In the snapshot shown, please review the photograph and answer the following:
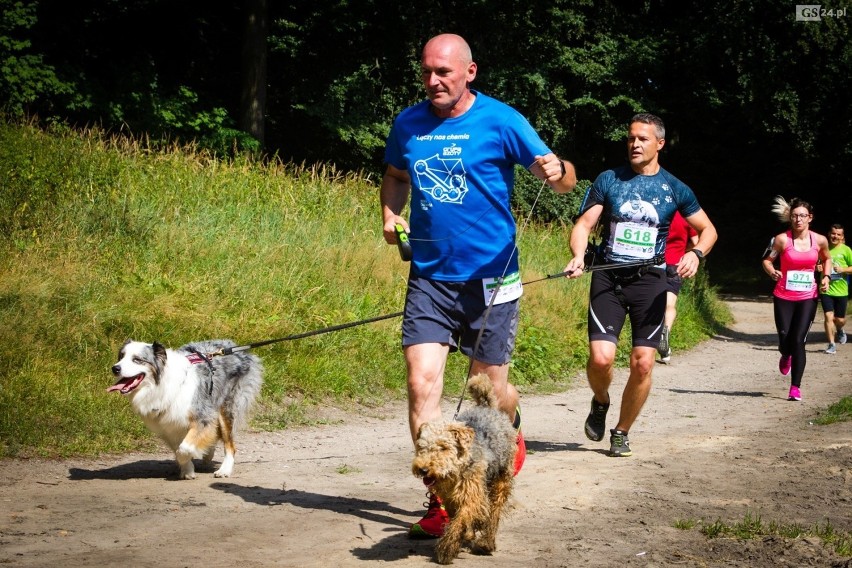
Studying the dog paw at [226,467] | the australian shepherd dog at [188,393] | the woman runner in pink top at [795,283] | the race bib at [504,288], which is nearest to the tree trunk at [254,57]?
the woman runner in pink top at [795,283]

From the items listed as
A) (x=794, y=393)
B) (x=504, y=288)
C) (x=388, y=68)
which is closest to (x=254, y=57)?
(x=388, y=68)

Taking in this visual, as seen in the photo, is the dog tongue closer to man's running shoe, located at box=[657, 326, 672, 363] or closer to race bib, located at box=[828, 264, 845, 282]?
man's running shoe, located at box=[657, 326, 672, 363]


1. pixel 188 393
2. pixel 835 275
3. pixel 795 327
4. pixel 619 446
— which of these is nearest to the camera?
pixel 188 393

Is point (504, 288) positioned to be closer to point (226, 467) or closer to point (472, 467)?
point (472, 467)

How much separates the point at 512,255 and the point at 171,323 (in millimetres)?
5042

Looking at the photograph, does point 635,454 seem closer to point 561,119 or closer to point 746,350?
point 746,350

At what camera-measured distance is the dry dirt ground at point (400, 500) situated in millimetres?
4980

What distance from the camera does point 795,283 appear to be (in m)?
11.7

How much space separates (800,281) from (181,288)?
7.16 metres

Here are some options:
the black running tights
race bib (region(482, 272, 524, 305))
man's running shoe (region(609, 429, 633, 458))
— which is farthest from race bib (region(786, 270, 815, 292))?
race bib (region(482, 272, 524, 305))

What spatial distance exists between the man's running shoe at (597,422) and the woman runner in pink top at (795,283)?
4666 millimetres

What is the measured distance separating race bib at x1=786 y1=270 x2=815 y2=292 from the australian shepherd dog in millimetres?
7183

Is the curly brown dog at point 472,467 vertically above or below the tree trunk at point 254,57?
below

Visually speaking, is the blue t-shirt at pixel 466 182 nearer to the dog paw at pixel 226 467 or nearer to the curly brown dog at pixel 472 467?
the curly brown dog at pixel 472 467
